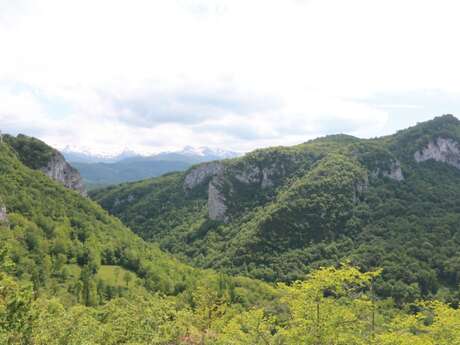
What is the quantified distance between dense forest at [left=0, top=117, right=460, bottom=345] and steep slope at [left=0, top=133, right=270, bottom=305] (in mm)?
345

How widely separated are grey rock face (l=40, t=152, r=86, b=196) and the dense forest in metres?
4.15

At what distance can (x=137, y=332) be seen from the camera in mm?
39062

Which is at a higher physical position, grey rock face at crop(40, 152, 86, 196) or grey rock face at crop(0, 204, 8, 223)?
grey rock face at crop(40, 152, 86, 196)

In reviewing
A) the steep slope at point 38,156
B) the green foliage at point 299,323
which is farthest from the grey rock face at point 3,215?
the green foliage at point 299,323

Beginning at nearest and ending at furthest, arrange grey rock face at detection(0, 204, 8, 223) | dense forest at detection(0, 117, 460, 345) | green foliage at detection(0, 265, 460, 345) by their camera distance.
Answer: green foliage at detection(0, 265, 460, 345), dense forest at detection(0, 117, 460, 345), grey rock face at detection(0, 204, 8, 223)

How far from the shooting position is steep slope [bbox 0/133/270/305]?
306 feet

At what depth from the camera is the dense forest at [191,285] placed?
96.3 feet

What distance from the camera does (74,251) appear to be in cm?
10988

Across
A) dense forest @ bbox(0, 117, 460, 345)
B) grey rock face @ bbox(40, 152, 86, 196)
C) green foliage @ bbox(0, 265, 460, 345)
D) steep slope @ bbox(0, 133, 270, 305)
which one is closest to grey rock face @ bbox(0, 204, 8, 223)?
steep slope @ bbox(0, 133, 270, 305)

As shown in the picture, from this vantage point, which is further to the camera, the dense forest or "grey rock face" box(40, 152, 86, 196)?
"grey rock face" box(40, 152, 86, 196)

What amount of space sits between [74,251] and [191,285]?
30.8 metres

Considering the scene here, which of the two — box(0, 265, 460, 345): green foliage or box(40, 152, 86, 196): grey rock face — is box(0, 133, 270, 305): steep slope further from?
box(0, 265, 460, 345): green foliage

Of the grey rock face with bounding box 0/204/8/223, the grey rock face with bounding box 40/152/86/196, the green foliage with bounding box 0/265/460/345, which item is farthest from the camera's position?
the grey rock face with bounding box 40/152/86/196

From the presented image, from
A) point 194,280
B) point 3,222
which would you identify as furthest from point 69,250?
point 194,280
